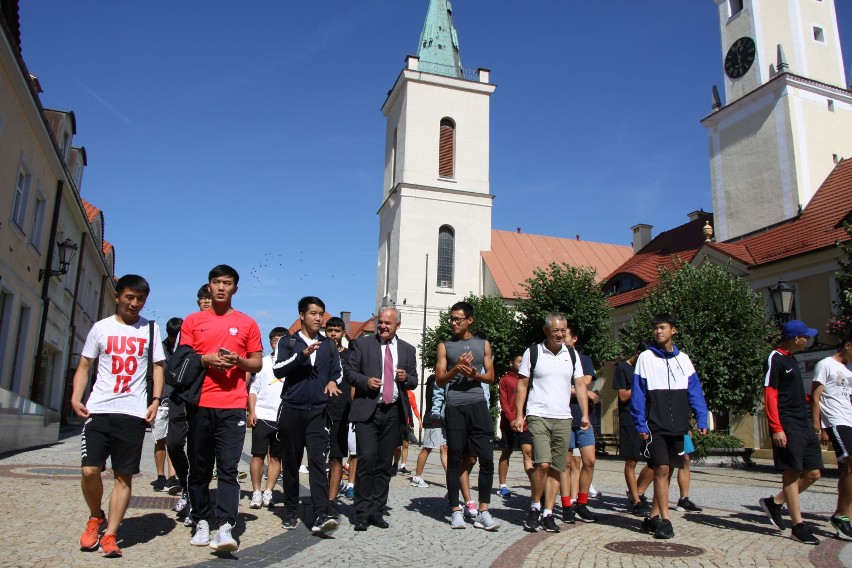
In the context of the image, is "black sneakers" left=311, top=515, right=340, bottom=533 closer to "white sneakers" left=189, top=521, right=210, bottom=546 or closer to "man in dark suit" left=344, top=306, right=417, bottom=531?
"man in dark suit" left=344, top=306, right=417, bottom=531

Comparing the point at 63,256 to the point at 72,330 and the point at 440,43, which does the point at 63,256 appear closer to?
the point at 72,330

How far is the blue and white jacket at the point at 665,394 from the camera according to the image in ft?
21.5

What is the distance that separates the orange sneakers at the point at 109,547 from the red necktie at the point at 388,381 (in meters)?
2.68

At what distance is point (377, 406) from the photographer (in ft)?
22.5

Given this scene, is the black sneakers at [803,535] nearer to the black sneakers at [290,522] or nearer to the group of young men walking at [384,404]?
the group of young men walking at [384,404]

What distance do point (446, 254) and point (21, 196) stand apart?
98.0 feet

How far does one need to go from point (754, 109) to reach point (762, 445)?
15.3 metres

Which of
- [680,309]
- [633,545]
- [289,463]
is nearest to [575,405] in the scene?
[633,545]

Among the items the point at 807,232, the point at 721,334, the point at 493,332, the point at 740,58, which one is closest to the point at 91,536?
the point at 721,334

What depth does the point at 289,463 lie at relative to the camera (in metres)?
6.46

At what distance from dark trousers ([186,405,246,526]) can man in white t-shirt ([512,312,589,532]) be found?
2664mm

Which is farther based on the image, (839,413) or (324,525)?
(839,413)

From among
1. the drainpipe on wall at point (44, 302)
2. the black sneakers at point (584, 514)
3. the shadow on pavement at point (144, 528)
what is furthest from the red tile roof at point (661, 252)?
the shadow on pavement at point (144, 528)

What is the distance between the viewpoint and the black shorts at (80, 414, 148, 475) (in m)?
5.21
